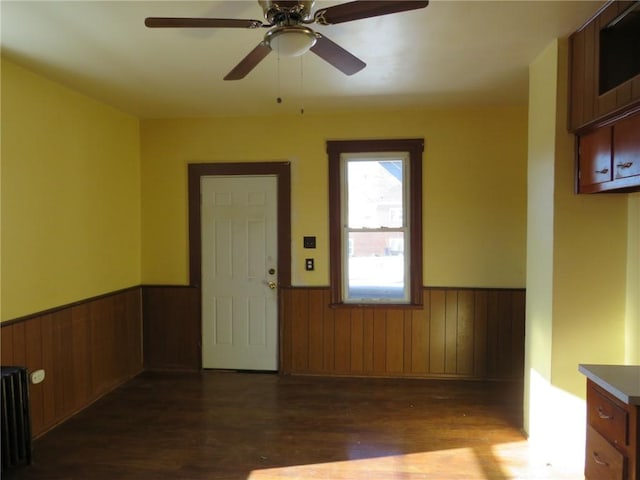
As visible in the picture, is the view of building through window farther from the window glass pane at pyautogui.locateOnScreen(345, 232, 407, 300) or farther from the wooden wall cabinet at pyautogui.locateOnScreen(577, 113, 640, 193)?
the wooden wall cabinet at pyautogui.locateOnScreen(577, 113, 640, 193)

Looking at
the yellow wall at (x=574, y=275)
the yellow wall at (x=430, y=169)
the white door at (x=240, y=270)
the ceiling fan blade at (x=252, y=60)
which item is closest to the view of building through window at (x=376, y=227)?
the yellow wall at (x=430, y=169)

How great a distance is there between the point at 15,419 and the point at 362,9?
279 cm

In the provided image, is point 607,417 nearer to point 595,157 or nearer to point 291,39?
point 595,157

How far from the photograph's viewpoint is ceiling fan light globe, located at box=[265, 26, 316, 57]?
64.8 inches

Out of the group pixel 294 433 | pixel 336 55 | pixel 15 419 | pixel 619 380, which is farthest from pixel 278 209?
pixel 619 380

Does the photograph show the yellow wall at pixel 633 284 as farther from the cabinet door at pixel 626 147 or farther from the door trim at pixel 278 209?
the door trim at pixel 278 209

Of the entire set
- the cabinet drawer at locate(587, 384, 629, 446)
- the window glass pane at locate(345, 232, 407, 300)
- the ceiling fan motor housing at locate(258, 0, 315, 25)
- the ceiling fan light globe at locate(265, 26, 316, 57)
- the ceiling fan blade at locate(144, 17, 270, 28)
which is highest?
the ceiling fan motor housing at locate(258, 0, 315, 25)

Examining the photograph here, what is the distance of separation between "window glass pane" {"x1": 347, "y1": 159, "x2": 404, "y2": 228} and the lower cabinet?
235 centimetres

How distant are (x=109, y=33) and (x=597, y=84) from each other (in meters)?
2.63

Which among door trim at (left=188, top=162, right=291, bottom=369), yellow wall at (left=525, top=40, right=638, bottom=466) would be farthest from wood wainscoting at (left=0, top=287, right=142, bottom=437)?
yellow wall at (left=525, top=40, right=638, bottom=466)

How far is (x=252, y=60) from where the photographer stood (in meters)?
1.97

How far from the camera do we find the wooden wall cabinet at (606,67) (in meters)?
1.91

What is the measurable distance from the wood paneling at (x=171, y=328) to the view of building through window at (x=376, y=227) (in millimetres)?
1578

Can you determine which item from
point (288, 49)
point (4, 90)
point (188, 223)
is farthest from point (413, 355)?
point (4, 90)
